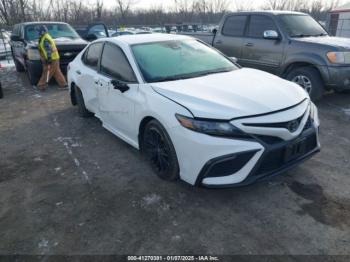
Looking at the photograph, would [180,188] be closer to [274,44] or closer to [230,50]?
[274,44]

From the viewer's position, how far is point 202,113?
2912 millimetres

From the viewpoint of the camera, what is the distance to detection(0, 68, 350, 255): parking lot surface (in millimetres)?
2688

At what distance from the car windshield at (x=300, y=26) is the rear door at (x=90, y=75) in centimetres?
396

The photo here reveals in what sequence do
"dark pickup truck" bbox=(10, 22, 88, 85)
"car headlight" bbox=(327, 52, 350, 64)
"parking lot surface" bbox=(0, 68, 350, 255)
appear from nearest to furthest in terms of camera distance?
1. "parking lot surface" bbox=(0, 68, 350, 255)
2. "car headlight" bbox=(327, 52, 350, 64)
3. "dark pickup truck" bbox=(10, 22, 88, 85)

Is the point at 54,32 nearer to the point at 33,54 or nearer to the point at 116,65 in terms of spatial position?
the point at 33,54

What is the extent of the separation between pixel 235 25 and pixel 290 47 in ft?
5.59

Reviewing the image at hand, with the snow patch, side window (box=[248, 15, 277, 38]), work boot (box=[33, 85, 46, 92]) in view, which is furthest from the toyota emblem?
work boot (box=[33, 85, 46, 92])

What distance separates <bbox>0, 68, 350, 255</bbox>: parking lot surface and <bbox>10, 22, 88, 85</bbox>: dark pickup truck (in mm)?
4958

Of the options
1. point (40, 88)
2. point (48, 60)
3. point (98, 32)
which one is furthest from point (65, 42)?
point (98, 32)

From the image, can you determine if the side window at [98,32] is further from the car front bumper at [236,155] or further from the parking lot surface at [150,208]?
the car front bumper at [236,155]

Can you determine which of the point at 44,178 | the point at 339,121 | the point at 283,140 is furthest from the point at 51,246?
the point at 339,121

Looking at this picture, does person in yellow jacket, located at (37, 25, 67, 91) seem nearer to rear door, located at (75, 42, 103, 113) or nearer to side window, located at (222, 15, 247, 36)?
rear door, located at (75, 42, 103, 113)

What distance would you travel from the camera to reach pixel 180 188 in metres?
3.49

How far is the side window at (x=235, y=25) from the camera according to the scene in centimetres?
723
